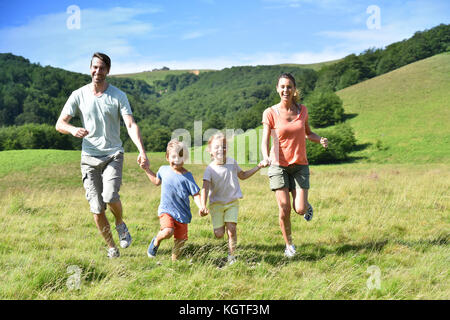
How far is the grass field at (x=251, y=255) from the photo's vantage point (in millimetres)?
3877

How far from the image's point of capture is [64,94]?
138250mm

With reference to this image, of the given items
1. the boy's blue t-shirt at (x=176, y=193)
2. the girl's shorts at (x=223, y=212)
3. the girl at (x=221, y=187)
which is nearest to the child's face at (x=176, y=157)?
the boy's blue t-shirt at (x=176, y=193)

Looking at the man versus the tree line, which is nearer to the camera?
the man

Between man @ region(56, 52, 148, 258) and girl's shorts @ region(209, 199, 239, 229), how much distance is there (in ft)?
4.32

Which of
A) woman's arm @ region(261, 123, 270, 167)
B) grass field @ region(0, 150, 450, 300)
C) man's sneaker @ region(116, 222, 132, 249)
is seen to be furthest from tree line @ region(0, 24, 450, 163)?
man's sneaker @ region(116, 222, 132, 249)

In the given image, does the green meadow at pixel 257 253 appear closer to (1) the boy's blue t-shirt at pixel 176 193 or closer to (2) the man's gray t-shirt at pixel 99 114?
(1) the boy's blue t-shirt at pixel 176 193

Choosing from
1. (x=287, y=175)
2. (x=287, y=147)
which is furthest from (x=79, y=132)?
(x=287, y=175)

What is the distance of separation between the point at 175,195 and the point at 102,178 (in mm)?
1168

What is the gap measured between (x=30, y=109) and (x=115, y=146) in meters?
128

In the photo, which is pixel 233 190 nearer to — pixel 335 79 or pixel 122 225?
pixel 122 225

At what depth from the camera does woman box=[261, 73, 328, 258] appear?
215 inches

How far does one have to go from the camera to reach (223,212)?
209 inches

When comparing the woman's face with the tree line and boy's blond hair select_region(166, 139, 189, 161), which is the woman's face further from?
the tree line
